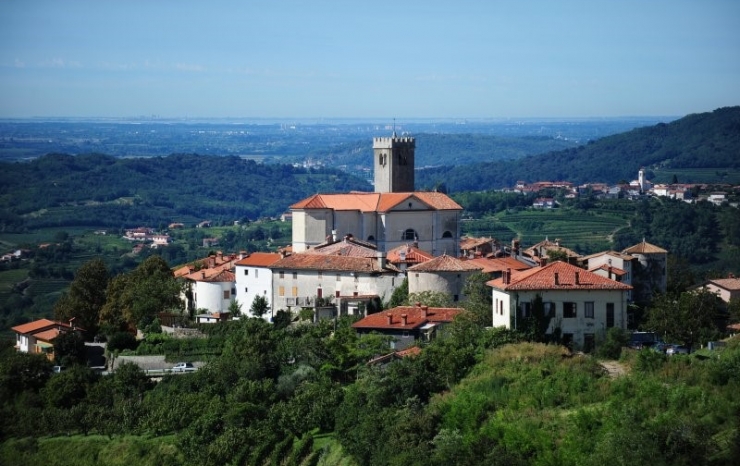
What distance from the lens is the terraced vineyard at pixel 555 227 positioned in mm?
101562

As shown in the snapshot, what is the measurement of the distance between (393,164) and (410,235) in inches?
295

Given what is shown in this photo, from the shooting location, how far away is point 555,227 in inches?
4321

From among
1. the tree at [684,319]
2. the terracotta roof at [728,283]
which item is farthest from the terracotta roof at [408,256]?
the terracotta roof at [728,283]

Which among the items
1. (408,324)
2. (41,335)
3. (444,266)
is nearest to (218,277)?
(41,335)

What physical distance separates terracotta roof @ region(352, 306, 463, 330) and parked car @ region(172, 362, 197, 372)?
5697 mm

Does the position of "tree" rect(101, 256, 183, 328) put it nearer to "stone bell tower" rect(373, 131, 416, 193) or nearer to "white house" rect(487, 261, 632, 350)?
"stone bell tower" rect(373, 131, 416, 193)

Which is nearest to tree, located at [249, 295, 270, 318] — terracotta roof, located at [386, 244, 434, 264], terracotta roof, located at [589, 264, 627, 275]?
terracotta roof, located at [386, 244, 434, 264]

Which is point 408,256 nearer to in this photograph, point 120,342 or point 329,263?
point 329,263

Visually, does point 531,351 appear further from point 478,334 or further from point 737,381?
point 737,381

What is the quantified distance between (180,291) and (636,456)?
25960 millimetres

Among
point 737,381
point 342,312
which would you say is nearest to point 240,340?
point 342,312

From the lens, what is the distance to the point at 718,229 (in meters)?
97.1

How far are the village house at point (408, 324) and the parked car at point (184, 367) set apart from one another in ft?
18.9

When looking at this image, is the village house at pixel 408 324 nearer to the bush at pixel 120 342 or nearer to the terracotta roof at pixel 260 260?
the terracotta roof at pixel 260 260
